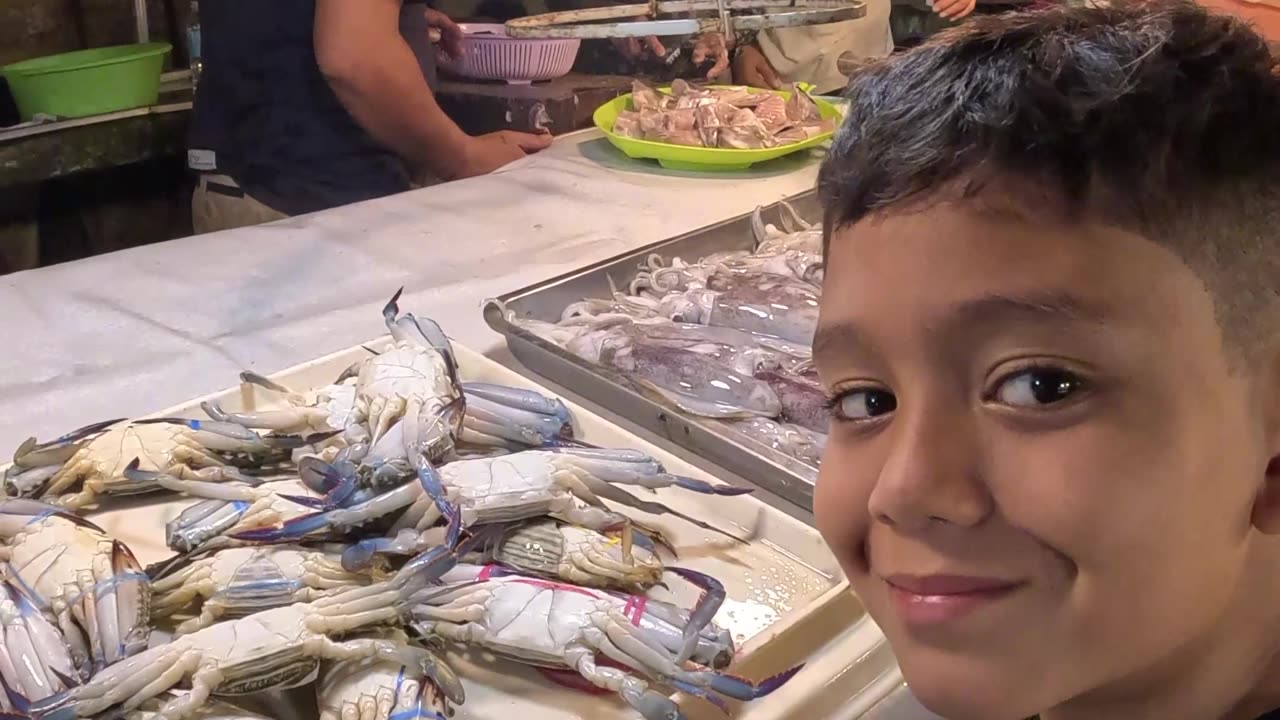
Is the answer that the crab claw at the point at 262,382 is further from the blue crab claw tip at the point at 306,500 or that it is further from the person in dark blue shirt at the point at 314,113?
the person in dark blue shirt at the point at 314,113

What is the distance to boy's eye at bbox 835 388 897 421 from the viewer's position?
20.8 inches

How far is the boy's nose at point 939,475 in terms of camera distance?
1.56 ft

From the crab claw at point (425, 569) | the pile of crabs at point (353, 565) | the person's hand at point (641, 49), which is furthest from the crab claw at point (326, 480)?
the person's hand at point (641, 49)

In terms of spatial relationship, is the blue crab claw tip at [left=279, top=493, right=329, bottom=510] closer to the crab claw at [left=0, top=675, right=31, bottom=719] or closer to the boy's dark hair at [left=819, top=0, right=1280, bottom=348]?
the crab claw at [left=0, top=675, right=31, bottom=719]

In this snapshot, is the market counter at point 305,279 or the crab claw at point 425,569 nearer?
the crab claw at point 425,569

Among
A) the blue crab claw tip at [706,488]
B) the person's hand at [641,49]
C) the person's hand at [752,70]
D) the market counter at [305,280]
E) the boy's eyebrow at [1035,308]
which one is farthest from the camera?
the person's hand at [752,70]

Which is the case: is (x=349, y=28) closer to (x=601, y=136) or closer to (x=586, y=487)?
(x=601, y=136)

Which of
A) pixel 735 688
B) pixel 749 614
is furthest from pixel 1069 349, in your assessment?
pixel 749 614

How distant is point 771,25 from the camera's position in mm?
973

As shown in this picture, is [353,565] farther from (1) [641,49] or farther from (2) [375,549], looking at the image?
(1) [641,49]

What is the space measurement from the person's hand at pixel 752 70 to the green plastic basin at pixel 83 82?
53.5 inches

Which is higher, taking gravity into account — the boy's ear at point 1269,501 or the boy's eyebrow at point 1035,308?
A: the boy's eyebrow at point 1035,308

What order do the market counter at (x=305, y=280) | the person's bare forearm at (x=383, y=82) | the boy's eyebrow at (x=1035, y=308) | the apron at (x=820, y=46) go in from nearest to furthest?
the boy's eyebrow at (x=1035, y=308) → the market counter at (x=305, y=280) → the person's bare forearm at (x=383, y=82) → the apron at (x=820, y=46)

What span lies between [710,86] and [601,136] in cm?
25
